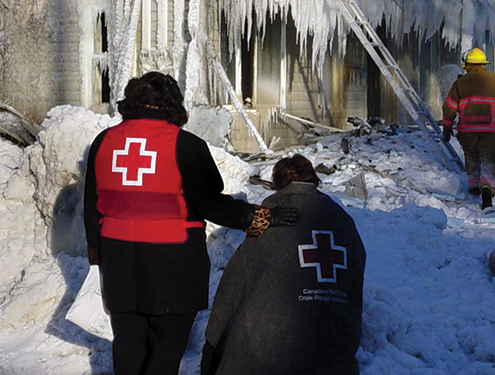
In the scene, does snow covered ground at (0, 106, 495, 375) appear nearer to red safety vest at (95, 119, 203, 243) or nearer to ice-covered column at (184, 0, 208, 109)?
red safety vest at (95, 119, 203, 243)

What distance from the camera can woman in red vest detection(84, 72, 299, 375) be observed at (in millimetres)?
2983

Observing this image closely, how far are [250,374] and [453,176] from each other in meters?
6.70

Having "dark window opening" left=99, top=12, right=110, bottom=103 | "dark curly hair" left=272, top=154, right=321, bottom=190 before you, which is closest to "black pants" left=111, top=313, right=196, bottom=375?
"dark curly hair" left=272, top=154, right=321, bottom=190

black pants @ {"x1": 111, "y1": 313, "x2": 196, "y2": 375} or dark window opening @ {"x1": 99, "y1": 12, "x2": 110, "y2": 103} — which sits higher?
dark window opening @ {"x1": 99, "y1": 12, "x2": 110, "y2": 103}

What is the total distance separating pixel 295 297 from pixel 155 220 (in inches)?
27.2

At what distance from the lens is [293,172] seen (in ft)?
10.4

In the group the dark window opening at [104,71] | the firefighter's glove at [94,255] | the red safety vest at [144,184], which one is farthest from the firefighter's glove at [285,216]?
the dark window opening at [104,71]

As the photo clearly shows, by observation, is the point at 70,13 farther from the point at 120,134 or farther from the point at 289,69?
the point at 120,134

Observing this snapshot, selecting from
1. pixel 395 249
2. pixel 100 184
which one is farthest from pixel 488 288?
pixel 100 184

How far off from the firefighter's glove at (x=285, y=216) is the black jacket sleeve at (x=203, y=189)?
0.32 ft

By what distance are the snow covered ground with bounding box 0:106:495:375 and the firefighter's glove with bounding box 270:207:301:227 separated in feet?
3.38

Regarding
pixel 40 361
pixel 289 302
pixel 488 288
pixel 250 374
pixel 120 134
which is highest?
pixel 120 134

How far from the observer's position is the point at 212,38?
10750mm

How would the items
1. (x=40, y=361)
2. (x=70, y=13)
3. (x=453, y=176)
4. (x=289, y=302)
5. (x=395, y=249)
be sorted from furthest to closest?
(x=70, y=13) → (x=453, y=176) → (x=395, y=249) → (x=40, y=361) → (x=289, y=302)
